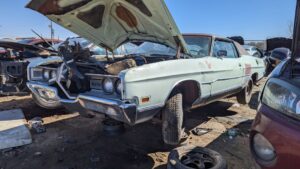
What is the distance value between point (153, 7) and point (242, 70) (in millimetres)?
2801

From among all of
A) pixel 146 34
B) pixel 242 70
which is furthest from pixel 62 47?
pixel 242 70

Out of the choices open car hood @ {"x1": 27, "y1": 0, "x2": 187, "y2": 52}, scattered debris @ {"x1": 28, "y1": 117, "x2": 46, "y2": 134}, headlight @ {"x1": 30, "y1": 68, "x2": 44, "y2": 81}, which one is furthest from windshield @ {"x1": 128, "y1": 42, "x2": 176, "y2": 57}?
scattered debris @ {"x1": 28, "y1": 117, "x2": 46, "y2": 134}

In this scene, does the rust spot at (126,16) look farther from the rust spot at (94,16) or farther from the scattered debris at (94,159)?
the scattered debris at (94,159)

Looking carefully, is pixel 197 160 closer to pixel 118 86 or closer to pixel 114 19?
pixel 118 86

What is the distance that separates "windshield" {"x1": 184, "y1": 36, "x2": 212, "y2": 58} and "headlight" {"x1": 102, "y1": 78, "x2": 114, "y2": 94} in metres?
1.68

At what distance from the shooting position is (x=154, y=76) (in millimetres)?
3082

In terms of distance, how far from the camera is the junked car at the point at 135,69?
3000mm

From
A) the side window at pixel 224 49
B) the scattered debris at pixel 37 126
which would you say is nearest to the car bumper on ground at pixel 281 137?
the side window at pixel 224 49

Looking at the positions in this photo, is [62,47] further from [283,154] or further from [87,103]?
[283,154]

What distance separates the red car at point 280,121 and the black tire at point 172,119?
1.43 meters

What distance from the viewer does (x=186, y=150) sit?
3.10 m

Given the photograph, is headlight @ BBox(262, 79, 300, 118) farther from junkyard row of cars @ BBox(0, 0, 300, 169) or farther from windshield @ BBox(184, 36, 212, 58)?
windshield @ BBox(184, 36, 212, 58)

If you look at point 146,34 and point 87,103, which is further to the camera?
point 146,34

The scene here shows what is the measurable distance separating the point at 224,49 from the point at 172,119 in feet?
7.51
